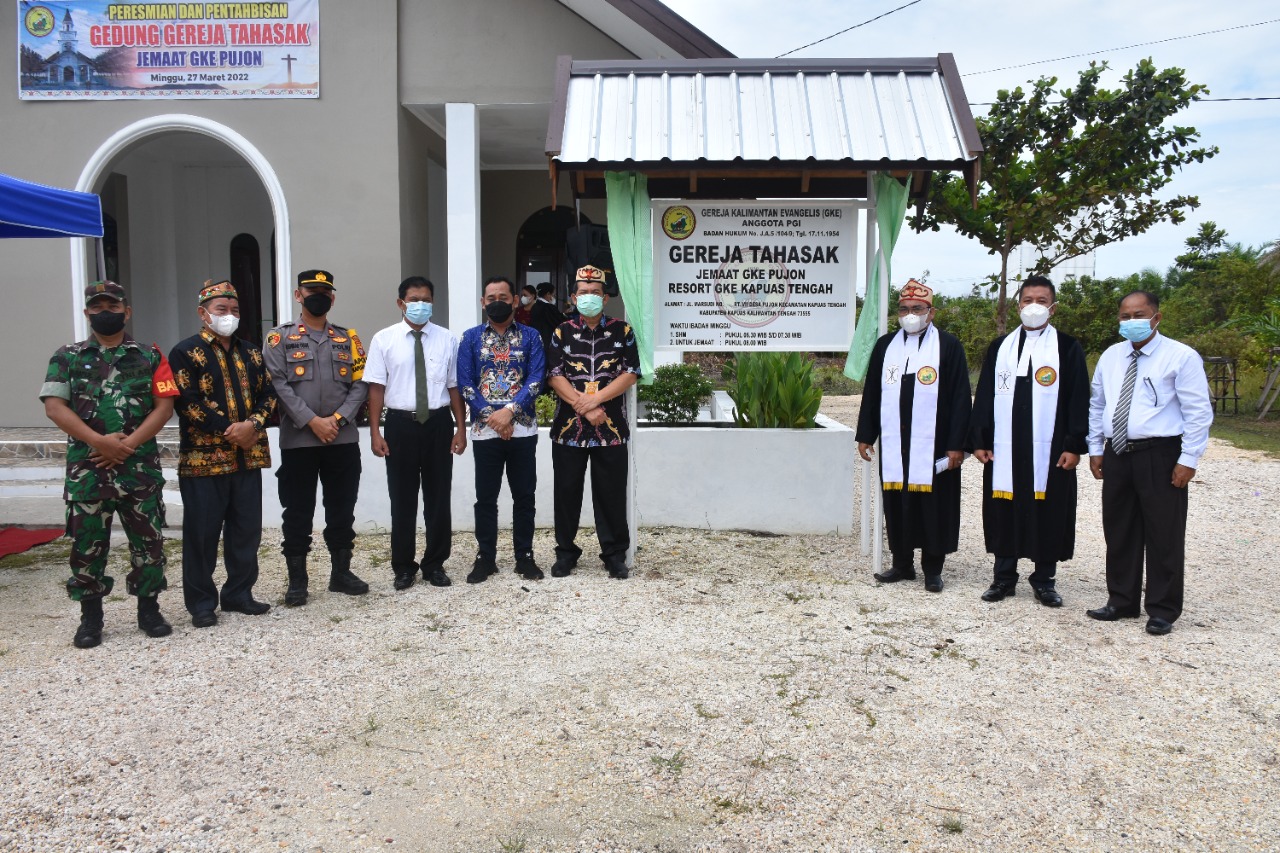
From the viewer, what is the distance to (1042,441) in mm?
5273

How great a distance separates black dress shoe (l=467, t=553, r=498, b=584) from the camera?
571 cm

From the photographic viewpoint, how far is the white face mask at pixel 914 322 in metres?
5.54

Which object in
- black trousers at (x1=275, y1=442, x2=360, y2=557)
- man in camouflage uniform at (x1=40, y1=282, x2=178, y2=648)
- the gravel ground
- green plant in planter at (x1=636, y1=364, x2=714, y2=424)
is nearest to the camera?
the gravel ground

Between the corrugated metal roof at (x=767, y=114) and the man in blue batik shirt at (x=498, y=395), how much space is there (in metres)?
1.09

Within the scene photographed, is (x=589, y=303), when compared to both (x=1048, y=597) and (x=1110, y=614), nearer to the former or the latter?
(x=1048, y=597)

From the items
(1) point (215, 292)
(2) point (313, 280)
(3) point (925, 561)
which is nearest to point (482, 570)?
(2) point (313, 280)

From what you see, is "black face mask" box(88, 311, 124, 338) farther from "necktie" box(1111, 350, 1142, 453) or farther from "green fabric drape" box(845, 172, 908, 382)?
"necktie" box(1111, 350, 1142, 453)

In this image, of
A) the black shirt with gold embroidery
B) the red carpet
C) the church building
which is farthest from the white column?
the black shirt with gold embroidery

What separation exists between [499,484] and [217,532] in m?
1.60

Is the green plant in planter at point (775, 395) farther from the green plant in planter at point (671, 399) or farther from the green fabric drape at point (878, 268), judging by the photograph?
the green fabric drape at point (878, 268)

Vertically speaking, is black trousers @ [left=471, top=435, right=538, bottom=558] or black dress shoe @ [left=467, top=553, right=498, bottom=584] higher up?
black trousers @ [left=471, top=435, right=538, bottom=558]

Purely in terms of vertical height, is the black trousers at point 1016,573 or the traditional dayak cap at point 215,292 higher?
the traditional dayak cap at point 215,292

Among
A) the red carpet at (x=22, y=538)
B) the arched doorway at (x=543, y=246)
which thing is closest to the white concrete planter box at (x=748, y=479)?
the red carpet at (x=22, y=538)

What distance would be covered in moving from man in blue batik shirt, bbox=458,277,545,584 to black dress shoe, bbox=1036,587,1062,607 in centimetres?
304
